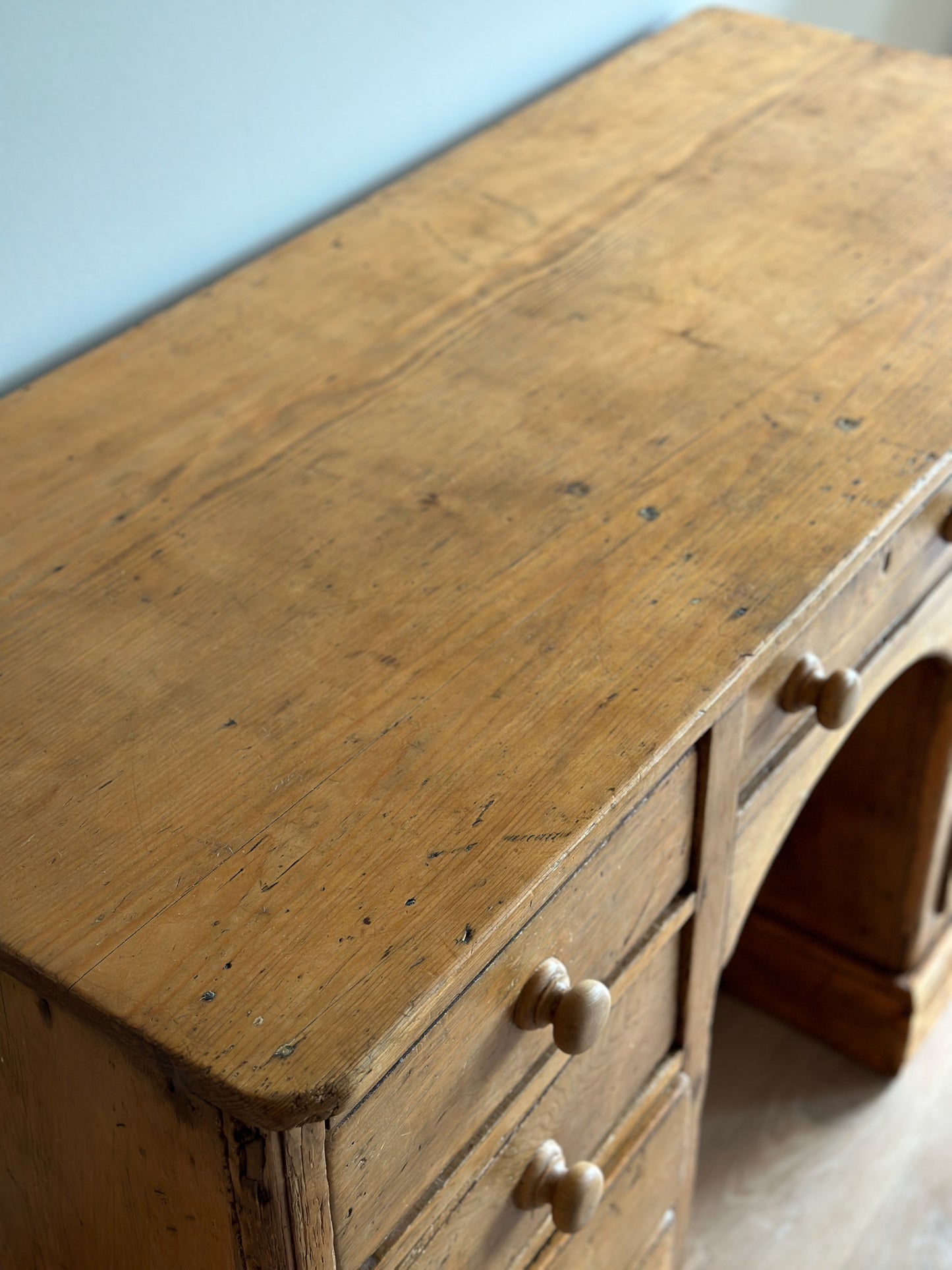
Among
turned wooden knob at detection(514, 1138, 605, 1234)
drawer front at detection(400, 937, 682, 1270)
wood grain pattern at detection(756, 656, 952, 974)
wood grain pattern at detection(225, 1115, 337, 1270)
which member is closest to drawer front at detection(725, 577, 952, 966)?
wood grain pattern at detection(756, 656, 952, 974)

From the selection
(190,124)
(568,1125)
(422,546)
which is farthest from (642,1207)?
(190,124)

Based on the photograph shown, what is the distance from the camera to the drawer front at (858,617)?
0.79 m

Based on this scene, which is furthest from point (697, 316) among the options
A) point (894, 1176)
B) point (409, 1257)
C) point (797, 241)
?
point (894, 1176)

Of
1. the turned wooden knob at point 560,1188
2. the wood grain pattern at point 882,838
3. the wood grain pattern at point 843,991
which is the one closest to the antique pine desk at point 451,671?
the turned wooden knob at point 560,1188

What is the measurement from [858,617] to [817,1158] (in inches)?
31.1

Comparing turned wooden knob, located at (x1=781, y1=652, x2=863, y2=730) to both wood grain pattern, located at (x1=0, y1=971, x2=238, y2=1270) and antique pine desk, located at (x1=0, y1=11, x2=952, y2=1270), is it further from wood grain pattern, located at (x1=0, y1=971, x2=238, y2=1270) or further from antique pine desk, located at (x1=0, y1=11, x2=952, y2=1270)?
wood grain pattern, located at (x1=0, y1=971, x2=238, y2=1270)

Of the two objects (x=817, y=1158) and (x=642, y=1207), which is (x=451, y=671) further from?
(x=817, y=1158)

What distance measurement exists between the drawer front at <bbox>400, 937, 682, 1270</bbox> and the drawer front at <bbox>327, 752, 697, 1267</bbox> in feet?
0.15

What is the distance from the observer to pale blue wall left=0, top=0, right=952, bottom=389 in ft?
2.93

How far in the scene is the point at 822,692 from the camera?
2.63 feet

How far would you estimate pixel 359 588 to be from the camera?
0.74 m

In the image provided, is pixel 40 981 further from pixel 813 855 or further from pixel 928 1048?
pixel 928 1048

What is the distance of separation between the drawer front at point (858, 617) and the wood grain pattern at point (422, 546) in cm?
7

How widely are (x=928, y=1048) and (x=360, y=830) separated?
1.15m
